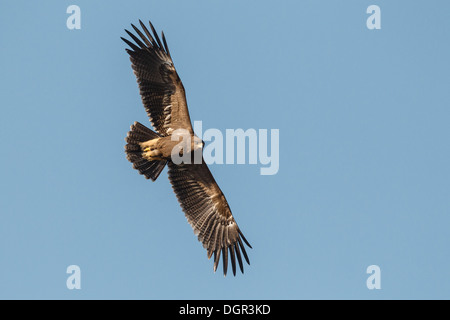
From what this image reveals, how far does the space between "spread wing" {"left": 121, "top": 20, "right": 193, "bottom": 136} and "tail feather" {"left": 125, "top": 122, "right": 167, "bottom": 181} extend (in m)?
0.23

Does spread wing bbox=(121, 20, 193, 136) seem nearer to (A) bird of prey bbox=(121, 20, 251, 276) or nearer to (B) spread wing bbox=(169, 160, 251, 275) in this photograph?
(A) bird of prey bbox=(121, 20, 251, 276)

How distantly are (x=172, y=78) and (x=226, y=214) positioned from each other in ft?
9.57

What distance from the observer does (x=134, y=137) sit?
14570 millimetres

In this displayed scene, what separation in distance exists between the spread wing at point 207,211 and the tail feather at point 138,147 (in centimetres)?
60

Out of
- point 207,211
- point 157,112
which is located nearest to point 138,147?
point 157,112

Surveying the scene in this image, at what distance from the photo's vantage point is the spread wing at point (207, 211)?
49.8 ft

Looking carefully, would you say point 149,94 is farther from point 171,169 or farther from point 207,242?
point 207,242

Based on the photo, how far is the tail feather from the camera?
1456cm

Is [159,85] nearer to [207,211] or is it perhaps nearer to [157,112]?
[157,112]

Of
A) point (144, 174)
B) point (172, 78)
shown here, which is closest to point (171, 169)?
point (144, 174)

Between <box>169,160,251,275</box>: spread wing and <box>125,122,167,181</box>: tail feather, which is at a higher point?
<box>125,122,167,181</box>: tail feather

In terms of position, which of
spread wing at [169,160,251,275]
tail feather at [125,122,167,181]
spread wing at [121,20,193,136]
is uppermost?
spread wing at [121,20,193,136]

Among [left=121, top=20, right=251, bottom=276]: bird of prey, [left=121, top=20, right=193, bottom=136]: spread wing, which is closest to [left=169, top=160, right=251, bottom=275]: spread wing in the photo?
[left=121, top=20, right=251, bottom=276]: bird of prey

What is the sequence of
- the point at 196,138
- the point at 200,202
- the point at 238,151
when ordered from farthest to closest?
the point at 238,151
the point at 200,202
the point at 196,138
